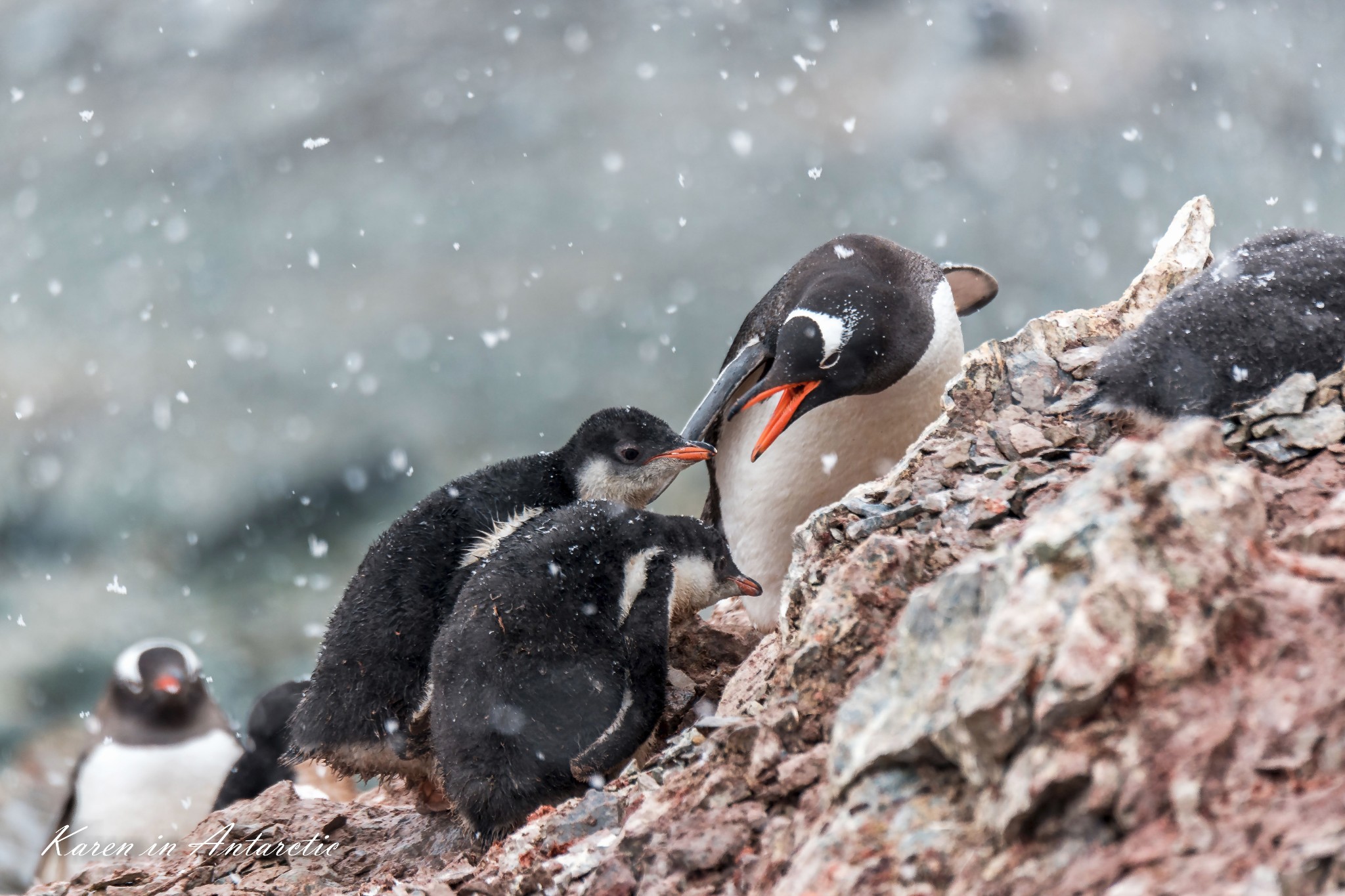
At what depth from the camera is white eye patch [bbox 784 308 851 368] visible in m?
2.43

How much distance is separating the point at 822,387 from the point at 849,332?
0.44 feet

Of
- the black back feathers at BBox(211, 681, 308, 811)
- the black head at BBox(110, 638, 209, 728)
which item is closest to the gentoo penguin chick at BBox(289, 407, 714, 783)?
the black back feathers at BBox(211, 681, 308, 811)

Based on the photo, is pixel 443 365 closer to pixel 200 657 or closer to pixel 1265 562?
pixel 200 657

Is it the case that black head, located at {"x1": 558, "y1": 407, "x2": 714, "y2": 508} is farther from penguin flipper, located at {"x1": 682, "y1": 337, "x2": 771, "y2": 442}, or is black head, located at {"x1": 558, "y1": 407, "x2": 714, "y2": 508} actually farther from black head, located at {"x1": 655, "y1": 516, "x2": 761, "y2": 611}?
black head, located at {"x1": 655, "y1": 516, "x2": 761, "y2": 611}

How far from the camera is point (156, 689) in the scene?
4344mm

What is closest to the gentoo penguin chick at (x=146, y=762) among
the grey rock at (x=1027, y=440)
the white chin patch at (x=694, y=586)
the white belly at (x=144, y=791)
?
the white belly at (x=144, y=791)

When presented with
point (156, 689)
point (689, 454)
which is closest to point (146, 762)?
point (156, 689)

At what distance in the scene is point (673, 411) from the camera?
7.70 metres

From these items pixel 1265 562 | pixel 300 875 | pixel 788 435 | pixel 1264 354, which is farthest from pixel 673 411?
pixel 1265 562

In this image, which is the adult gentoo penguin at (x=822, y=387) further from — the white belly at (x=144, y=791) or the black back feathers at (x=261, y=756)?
the white belly at (x=144, y=791)

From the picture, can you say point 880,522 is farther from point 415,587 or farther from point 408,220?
point 408,220

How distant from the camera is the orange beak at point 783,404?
8.16 ft

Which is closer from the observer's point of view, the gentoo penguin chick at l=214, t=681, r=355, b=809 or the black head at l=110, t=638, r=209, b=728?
the gentoo penguin chick at l=214, t=681, r=355, b=809

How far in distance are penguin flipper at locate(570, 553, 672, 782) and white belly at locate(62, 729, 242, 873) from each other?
262 centimetres
